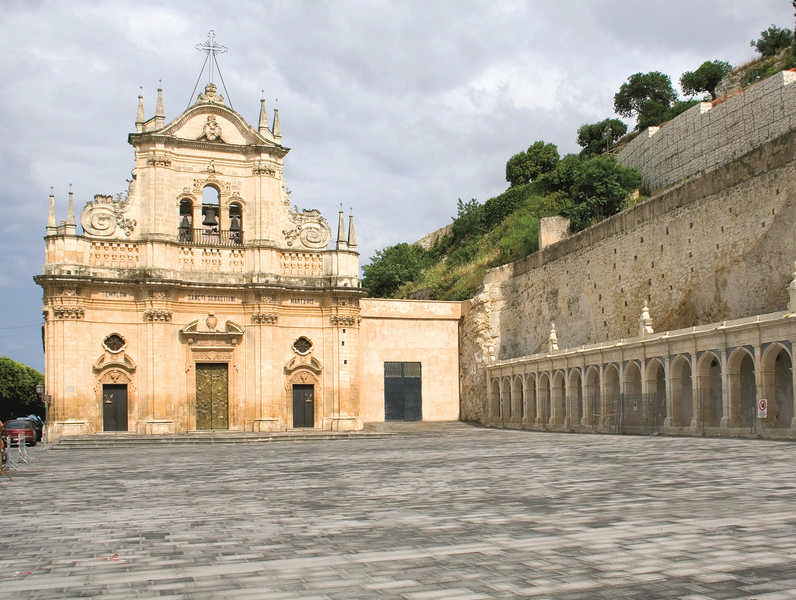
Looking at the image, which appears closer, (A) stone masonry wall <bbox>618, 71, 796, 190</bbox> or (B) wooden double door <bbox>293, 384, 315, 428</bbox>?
(B) wooden double door <bbox>293, 384, 315, 428</bbox>

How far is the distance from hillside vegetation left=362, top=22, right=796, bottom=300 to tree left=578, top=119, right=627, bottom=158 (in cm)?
9

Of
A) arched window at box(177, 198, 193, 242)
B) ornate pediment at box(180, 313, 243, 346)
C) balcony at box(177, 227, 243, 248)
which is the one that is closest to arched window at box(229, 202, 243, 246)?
balcony at box(177, 227, 243, 248)

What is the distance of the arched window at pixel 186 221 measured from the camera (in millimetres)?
38500

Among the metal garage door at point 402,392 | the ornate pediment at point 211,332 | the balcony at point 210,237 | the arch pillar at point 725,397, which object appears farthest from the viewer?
the metal garage door at point 402,392

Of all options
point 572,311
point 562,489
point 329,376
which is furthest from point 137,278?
point 562,489

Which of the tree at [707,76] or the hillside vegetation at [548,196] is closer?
the hillside vegetation at [548,196]

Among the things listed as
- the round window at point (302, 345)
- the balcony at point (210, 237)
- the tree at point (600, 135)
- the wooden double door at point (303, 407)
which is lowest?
the wooden double door at point (303, 407)

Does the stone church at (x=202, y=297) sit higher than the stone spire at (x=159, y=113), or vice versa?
the stone spire at (x=159, y=113)

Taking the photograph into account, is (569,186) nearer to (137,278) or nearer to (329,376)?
(329,376)

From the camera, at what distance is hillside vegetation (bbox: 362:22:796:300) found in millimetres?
53281

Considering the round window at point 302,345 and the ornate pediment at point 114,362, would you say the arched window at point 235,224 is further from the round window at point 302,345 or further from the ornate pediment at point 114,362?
Result: the ornate pediment at point 114,362

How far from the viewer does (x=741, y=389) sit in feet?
73.1

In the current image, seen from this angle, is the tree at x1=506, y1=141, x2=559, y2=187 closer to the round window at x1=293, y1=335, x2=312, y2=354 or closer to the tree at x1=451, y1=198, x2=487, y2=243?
the tree at x1=451, y1=198, x2=487, y2=243

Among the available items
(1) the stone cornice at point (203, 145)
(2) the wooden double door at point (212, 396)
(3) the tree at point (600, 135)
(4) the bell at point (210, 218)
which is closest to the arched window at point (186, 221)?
(4) the bell at point (210, 218)
